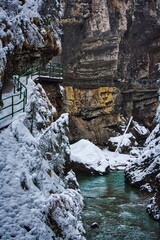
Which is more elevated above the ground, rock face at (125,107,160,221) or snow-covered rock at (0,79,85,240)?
snow-covered rock at (0,79,85,240)

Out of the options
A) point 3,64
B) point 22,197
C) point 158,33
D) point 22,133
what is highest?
point 158,33

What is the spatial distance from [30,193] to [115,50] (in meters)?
35.1

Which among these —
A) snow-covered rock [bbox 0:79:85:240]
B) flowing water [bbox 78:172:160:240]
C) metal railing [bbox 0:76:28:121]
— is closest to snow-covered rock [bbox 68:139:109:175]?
flowing water [bbox 78:172:160:240]

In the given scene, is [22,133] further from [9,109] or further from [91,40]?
[91,40]

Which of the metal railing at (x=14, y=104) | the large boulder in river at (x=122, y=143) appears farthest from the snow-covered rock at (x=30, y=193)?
the large boulder in river at (x=122, y=143)

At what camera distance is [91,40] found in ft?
134

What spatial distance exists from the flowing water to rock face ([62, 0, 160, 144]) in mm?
18959

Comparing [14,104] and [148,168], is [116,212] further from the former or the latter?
[14,104]

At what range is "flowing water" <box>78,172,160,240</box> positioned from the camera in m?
14.5

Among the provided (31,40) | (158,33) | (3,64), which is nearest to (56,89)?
(31,40)

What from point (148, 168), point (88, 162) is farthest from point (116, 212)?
point (88, 162)

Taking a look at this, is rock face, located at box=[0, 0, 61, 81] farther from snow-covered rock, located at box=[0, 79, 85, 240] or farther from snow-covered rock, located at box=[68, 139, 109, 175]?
snow-covered rock, located at box=[68, 139, 109, 175]

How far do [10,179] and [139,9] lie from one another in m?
40.7

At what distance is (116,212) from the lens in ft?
57.8
